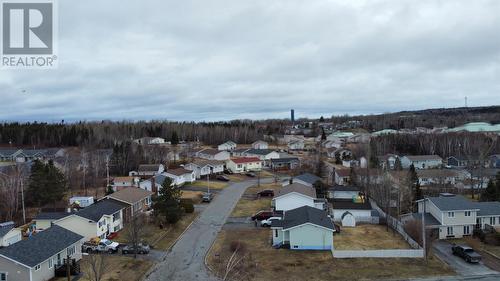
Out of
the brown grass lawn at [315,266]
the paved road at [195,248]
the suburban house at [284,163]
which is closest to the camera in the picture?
the brown grass lawn at [315,266]

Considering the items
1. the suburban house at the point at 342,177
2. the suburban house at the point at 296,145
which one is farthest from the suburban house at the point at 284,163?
the suburban house at the point at 296,145

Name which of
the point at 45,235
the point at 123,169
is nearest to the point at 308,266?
the point at 45,235

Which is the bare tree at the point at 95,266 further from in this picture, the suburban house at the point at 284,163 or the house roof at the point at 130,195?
the suburban house at the point at 284,163

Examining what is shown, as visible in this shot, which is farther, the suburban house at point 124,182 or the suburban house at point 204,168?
the suburban house at point 204,168

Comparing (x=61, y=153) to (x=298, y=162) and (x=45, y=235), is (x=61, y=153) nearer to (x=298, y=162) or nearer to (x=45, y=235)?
(x=298, y=162)

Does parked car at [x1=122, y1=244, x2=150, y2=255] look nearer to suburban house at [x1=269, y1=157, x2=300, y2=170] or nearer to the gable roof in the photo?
the gable roof

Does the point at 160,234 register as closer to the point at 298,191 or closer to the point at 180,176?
the point at 298,191

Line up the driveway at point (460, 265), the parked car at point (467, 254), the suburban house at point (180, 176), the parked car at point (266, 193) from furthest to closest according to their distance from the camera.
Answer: the suburban house at point (180, 176) < the parked car at point (266, 193) < the parked car at point (467, 254) < the driveway at point (460, 265)

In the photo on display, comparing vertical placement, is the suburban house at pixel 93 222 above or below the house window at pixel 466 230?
above
